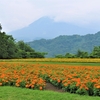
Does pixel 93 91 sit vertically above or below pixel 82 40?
below

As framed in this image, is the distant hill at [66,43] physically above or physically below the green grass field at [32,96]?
above

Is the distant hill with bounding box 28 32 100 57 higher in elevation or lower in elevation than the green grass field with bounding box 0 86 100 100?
higher

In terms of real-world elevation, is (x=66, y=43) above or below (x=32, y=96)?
above

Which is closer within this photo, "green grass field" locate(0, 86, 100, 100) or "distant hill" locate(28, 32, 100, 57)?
"green grass field" locate(0, 86, 100, 100)

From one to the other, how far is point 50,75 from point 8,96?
3195mm

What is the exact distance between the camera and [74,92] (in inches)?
275

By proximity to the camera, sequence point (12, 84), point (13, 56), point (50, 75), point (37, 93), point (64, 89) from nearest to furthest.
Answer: point (37, 93), point (64, 89), point (12, 84), point (50, 75), point (13, 56)

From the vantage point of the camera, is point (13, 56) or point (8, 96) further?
point (13, 56)

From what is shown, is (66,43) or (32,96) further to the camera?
(66,43)

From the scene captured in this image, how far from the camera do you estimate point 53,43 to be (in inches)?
3839

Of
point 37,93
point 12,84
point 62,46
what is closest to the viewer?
point 37,93

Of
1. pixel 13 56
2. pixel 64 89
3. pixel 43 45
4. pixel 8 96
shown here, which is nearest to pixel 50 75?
pixel 64 89

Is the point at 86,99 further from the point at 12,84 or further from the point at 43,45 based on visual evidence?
the point at 43,45

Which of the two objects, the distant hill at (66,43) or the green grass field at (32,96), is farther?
the distant hill at (66,43)
